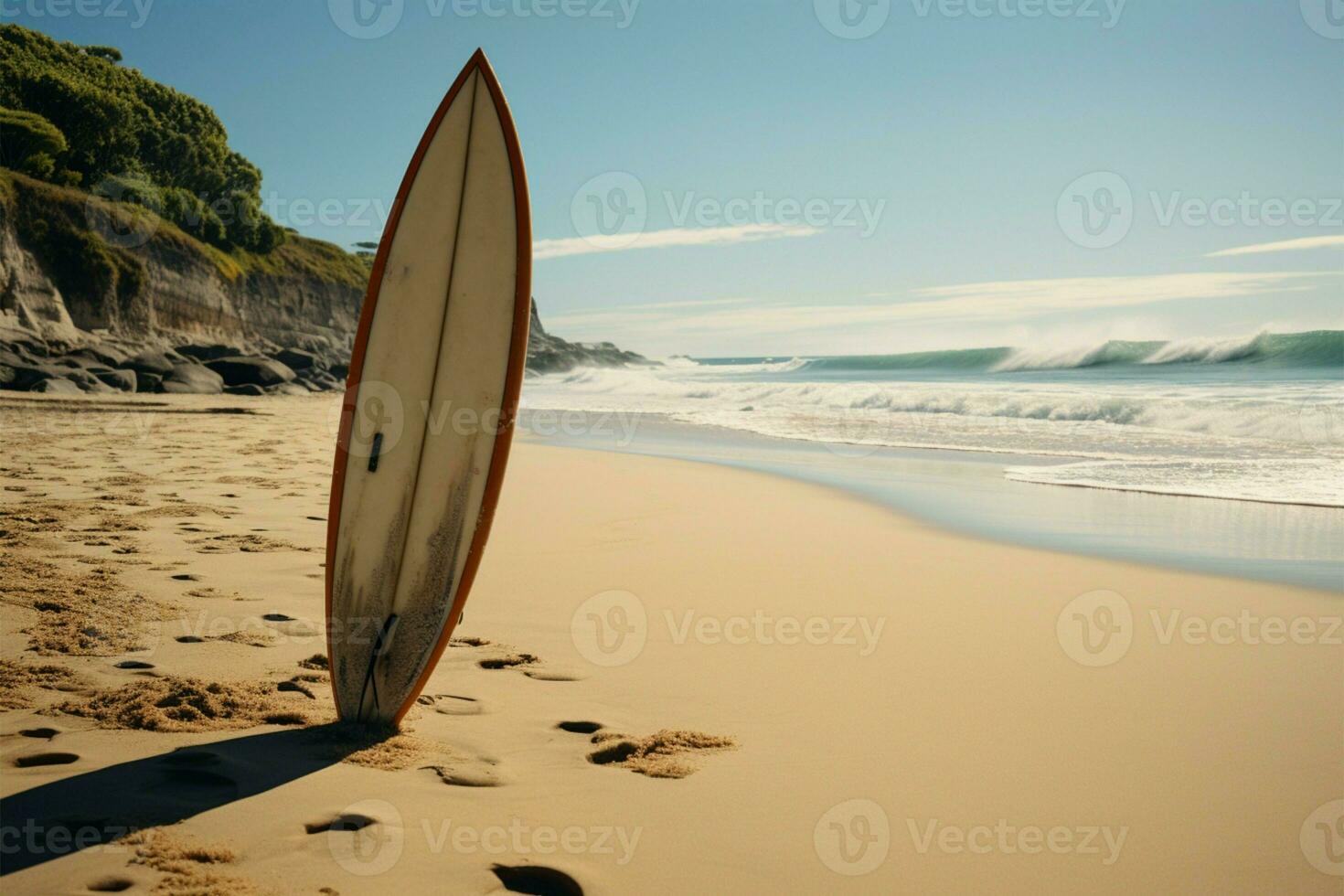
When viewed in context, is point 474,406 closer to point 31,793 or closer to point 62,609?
point 31,793

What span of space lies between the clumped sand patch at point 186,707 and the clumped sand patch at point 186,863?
2.27 ft

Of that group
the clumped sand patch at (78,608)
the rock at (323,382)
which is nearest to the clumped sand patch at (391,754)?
the clumped sand patch at (78,608)

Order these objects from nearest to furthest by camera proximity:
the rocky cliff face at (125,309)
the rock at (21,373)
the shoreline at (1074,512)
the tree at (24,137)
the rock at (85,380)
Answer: the shoreline at (1074,512) < the rock at (21,373) < the rock at (85,380) < the rocky cliff face at (125,309) < the tree at (24,137)

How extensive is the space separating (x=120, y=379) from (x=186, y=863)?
17.9 meters

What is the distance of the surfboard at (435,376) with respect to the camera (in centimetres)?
300

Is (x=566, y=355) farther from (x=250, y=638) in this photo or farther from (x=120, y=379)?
(x=250, y=638)

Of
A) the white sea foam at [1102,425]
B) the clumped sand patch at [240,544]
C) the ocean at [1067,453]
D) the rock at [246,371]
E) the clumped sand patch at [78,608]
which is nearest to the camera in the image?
the clumped sand patch at [78,608]

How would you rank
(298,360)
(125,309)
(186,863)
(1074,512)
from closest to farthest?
(186,863) → (1074,512) → (125,309) → (298,360)

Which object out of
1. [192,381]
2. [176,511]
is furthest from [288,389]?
[176,511]

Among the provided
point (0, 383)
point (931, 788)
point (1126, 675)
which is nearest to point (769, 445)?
point (1126, 675)

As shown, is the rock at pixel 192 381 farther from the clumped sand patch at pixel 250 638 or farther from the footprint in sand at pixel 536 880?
the footprint in sand at pixel 536 880

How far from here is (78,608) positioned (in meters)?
3.75

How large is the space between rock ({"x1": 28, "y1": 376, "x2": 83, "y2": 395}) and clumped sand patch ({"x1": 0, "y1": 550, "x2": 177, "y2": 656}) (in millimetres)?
12707

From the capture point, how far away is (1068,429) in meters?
15.7
